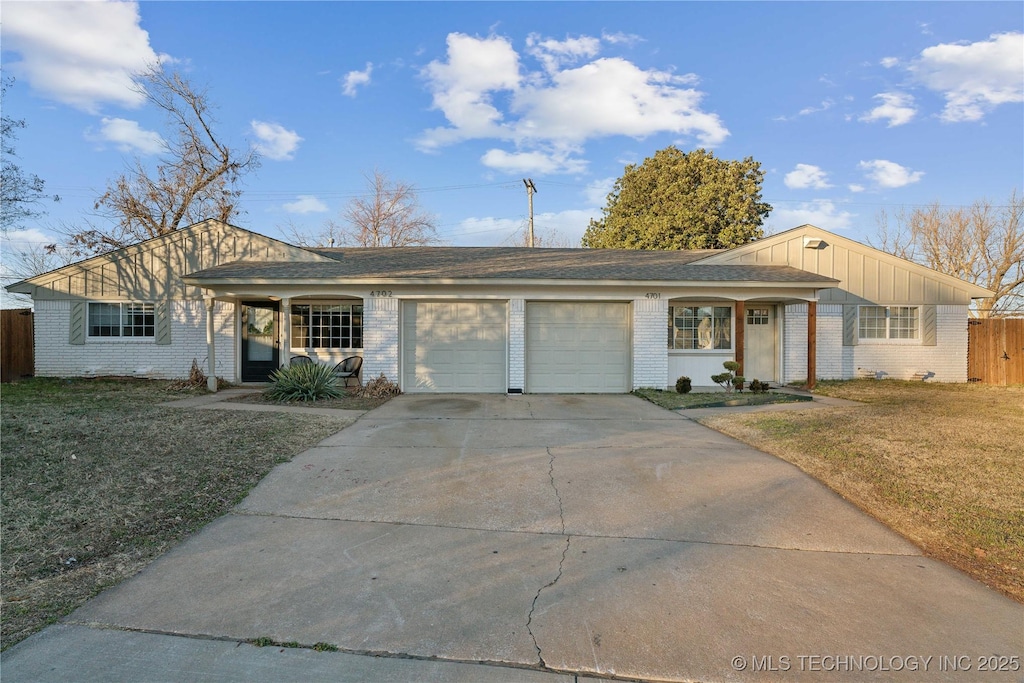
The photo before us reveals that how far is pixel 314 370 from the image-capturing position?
10.6 m

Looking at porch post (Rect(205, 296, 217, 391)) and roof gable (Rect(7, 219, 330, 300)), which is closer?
porch post (Rect(205, 296, 217, 391))

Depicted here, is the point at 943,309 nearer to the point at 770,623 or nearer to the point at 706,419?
the point at 706,419

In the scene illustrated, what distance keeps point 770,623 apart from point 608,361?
366 inches

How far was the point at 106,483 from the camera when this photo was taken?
4.75 metres

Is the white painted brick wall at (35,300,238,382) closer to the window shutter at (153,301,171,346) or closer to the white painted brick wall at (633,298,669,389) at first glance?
the window shutter at (153,301,171,346)

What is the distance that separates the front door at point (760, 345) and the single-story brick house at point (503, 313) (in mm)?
38

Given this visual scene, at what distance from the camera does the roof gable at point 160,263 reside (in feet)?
43.0

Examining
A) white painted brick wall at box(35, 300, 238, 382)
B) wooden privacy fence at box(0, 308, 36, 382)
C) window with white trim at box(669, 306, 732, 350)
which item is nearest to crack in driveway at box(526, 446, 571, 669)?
window with white trim at box(669, 306, 732, 350)

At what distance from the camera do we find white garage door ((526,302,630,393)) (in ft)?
39.1

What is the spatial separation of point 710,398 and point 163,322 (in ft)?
44.8

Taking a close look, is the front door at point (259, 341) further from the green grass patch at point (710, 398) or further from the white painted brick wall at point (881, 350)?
the white painted brick wall at point (881, 350)

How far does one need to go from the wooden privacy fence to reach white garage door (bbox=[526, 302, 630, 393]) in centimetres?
1319

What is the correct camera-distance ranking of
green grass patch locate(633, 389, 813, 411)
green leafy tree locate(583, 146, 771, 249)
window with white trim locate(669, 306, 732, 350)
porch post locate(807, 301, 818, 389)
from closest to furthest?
1. green grass patch locate(633, 389, 813, 411)
2. porch post locate(807, 301, 818, 389)
3. window with white trim locate(669, 306, 732, 350)
4. green leafy tree locate(583, 146, 771, 249)

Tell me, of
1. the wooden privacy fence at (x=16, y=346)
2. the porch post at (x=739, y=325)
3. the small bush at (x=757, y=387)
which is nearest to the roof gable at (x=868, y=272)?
the porch post at (x=739, y=325)
